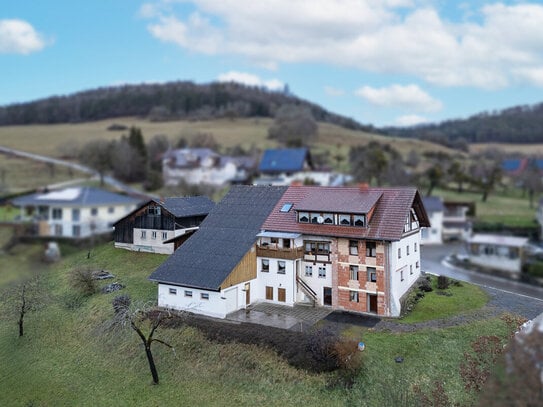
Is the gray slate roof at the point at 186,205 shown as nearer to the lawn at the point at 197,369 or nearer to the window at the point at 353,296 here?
the lawn at the point at 197,369

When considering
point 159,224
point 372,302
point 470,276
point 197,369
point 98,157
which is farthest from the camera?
point 98,157

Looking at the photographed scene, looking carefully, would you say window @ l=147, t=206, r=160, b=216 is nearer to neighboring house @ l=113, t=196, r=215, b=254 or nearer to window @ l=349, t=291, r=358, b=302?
neighboring house @ l=113, t=196, r=215, b=254

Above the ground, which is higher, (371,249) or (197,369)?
(371,249)

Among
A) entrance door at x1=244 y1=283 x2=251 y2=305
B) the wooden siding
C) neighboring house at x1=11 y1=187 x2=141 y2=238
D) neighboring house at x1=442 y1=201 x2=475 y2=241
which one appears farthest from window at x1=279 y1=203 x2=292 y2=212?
neighboring house at x1=442 y1=201 x2=475 y2=241

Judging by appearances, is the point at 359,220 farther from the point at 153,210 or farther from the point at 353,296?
the point at 153,210

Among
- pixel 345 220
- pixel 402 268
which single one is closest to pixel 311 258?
pixel 345 220
